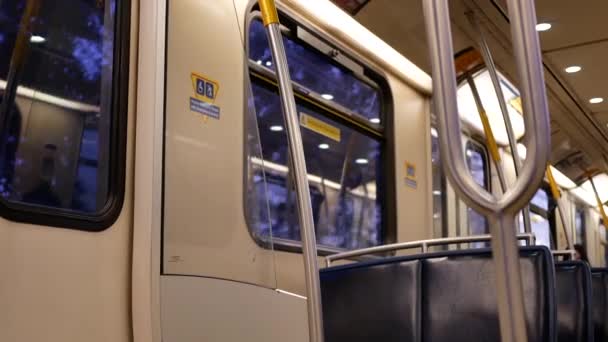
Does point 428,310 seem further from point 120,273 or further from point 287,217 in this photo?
point 287,217

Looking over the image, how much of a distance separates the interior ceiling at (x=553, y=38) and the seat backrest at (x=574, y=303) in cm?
131

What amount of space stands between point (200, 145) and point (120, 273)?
638 mm

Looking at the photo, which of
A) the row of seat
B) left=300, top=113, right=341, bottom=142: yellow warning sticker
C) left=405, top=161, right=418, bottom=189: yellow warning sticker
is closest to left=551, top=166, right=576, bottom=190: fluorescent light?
left=405, top=161, right=418, bottom=189: yellow warning sticker

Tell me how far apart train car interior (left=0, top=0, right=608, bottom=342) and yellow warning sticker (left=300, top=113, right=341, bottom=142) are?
0.03 meters

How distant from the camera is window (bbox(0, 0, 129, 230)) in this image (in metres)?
2.30

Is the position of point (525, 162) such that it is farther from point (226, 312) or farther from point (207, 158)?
point (207, 158)

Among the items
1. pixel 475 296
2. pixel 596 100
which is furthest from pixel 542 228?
pixel 475 296

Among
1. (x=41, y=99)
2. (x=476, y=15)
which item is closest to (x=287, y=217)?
(x=476, y=15)

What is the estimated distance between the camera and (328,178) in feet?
16.2

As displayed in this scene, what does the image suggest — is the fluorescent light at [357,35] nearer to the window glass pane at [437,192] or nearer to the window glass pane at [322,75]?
the window glass pane at [322,75]

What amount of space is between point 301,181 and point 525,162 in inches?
32.4

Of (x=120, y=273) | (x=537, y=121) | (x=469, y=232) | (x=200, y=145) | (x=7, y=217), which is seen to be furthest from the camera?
(x=469, y=232)

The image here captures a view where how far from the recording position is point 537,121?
3.27ft

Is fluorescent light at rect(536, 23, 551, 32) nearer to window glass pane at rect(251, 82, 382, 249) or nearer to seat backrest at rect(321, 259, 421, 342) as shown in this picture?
window glass pane at rect(251, 82, 382, 249)
